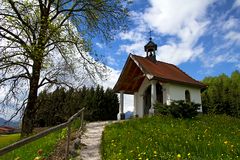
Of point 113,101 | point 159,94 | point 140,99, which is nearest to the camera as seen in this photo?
point 159,94

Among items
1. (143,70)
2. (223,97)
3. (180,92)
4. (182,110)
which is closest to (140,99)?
(180,92)

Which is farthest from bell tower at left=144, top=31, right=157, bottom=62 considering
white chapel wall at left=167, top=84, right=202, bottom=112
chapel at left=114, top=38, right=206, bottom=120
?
white chapel wall at left=167, top=84, right=202, bottom=112

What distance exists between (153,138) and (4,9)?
12.1 meters

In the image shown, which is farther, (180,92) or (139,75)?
(139,75)

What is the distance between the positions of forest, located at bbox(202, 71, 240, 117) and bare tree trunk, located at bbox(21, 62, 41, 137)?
61.8ft

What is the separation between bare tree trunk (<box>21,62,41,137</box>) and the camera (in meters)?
17.2

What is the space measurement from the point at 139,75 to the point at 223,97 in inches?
506

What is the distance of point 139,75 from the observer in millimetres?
27359

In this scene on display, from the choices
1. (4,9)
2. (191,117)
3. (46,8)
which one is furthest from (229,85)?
(4,9)

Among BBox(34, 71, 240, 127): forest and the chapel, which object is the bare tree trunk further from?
BBox(34, 71, 240, 127): forest

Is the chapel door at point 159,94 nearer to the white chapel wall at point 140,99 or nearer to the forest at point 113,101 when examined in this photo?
the white chapel wall at point 140,99

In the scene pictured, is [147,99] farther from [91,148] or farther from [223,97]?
[91,148]

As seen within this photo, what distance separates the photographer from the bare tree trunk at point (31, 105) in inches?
678

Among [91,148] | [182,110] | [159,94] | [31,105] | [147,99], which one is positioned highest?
[159,94]
